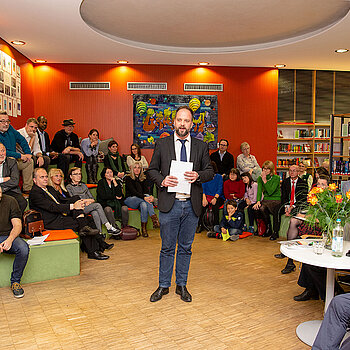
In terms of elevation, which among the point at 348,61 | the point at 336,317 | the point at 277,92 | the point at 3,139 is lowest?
the point at 336,317

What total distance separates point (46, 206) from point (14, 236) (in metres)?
1.06

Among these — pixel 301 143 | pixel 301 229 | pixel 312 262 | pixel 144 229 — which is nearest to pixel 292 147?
pixel 301 143

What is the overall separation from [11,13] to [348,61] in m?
6.97

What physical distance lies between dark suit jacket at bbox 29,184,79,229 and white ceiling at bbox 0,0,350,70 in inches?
95.6

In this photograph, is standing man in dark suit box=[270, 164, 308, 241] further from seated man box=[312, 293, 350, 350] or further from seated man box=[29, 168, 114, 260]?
seated man box=[312, 293, 350, 350]

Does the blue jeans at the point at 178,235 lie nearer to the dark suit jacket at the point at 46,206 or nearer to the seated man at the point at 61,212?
the seated man at the point at 61,212

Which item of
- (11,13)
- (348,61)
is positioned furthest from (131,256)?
(348,61)

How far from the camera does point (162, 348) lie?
2.74 metres

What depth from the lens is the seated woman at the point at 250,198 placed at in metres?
6.61

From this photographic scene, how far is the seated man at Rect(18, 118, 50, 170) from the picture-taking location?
6.26 meters

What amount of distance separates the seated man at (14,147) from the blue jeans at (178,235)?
3.29 metres

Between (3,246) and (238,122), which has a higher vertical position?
(238,122)

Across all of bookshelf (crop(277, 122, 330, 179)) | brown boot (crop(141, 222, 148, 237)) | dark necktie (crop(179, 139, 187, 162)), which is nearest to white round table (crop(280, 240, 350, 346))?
dark necktie (crop(179, 139, 187, 162))

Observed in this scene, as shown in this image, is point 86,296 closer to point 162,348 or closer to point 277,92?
point 162,348
